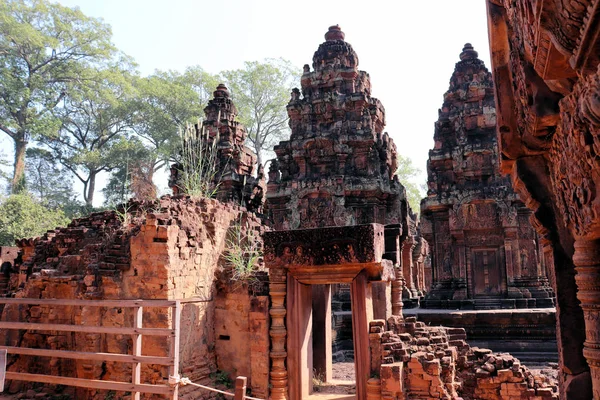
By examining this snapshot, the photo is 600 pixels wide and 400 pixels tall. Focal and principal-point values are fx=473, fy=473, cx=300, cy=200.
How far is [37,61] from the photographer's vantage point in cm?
2606

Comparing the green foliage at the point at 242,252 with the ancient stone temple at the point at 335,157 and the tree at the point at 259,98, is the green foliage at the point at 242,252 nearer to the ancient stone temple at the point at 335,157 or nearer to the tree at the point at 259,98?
the ancient stone temple at the point at 335,157

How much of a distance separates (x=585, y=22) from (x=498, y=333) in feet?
38.9

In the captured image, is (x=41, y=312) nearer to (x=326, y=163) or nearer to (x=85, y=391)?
(x=85, y=391)

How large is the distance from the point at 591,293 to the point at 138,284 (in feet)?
20.5

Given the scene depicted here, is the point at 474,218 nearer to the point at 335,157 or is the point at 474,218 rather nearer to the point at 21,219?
the point at 335,157

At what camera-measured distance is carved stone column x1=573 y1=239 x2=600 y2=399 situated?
3449mm

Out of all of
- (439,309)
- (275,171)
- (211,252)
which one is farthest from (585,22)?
(275,171)

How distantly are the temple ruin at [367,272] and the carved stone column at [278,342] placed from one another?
0.02 m

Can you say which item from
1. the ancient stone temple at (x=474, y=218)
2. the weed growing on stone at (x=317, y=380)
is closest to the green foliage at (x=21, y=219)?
the weed growing on stone at (x=317, y=380)

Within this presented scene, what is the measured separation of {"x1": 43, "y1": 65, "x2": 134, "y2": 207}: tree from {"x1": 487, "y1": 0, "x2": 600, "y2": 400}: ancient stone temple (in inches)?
A: 1036

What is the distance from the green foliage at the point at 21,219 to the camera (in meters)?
19.7

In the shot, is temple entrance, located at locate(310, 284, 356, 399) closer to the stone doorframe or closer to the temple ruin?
the temple ruin

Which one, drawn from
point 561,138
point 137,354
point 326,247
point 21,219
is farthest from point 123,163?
point 561,138

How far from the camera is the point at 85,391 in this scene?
7.60 m
